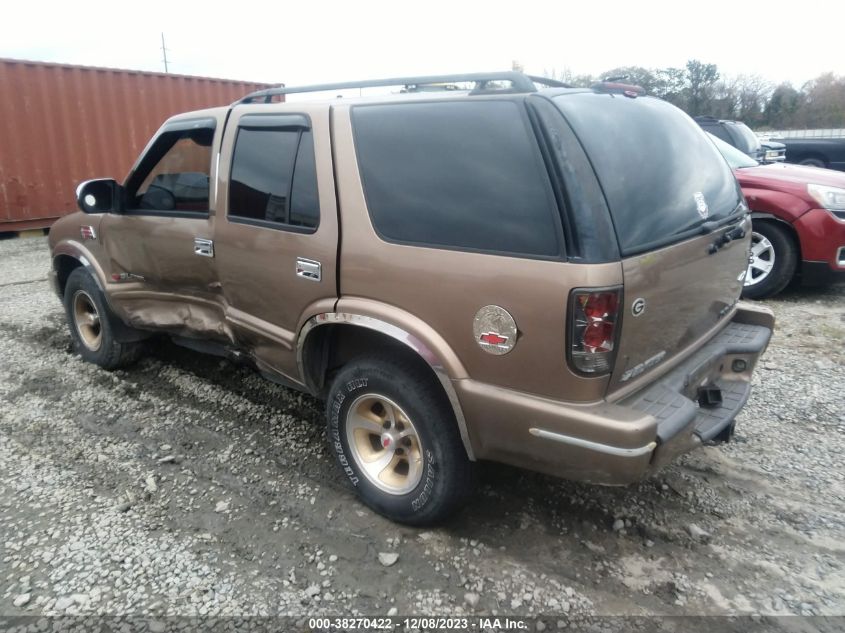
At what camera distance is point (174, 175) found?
379 centimetres

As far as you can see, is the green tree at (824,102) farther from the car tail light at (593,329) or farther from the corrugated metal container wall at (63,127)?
the car tail light at (593,329)

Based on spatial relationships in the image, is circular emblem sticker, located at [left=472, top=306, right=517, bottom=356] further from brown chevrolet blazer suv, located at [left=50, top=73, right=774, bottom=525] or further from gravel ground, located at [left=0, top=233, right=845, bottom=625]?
gravel ground, located at [left=0, top=233, right=845, bottom=625]

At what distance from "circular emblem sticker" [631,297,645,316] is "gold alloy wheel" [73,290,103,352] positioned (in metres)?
4.00

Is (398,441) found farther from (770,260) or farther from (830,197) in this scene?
(830,197)

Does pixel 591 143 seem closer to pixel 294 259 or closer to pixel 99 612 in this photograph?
pixel 294 259

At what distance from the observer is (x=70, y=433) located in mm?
3729

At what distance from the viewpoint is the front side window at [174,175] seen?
355 centimetres

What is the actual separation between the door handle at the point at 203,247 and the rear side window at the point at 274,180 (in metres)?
0.25

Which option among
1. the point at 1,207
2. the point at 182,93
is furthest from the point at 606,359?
the point at 182,93

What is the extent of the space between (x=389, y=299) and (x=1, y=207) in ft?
34.8

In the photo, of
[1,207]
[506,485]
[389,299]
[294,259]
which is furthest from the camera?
[1,207]

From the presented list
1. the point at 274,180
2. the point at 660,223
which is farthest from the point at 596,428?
the point at 274,180

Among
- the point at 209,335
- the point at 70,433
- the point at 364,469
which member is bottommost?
the point at 70,433

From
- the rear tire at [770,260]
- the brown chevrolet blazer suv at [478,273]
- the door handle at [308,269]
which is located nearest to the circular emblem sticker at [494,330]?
the brown chevrolet blazer suv at [478,273]
